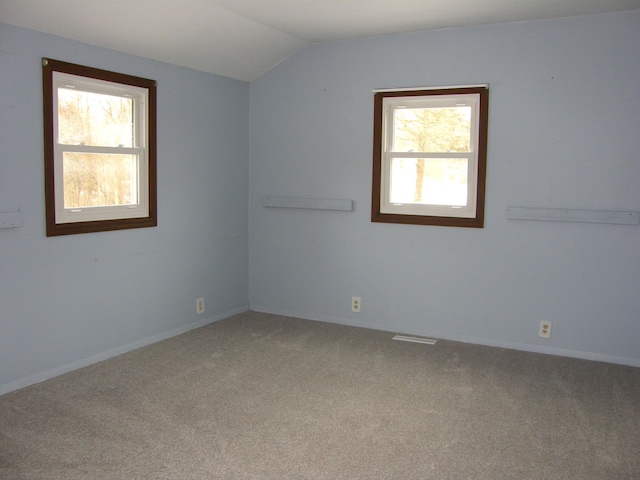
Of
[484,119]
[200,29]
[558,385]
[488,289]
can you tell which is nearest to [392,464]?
[558,385]

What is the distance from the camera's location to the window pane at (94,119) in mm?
3834

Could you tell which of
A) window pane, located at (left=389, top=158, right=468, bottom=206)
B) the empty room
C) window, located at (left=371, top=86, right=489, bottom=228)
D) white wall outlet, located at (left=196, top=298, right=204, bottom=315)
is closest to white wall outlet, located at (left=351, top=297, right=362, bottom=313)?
the empty room

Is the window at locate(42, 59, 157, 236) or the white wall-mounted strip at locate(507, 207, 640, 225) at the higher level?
the window at locate(42, 59, 157, 236)

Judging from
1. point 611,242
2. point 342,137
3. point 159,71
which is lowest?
point 611,242

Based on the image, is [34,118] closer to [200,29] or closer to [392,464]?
[200,29]

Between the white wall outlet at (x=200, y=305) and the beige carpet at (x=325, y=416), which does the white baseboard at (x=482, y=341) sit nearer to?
the beige carpet at (x=325, y=416)

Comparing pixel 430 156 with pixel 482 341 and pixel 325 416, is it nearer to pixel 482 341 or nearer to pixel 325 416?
pixel 482 341

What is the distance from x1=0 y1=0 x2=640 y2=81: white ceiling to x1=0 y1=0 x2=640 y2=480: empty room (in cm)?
2

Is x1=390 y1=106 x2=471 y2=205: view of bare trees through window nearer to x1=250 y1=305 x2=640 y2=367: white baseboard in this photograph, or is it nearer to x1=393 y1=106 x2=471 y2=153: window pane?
x1=393 y1=106 x2=471 y2=153: window pane

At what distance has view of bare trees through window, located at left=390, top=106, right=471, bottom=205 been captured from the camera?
4.68m

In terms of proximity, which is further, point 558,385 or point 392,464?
point 558,385

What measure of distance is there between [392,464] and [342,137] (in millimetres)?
3060

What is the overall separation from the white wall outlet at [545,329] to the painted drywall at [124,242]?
270cm

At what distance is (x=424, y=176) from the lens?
4.84 metres
